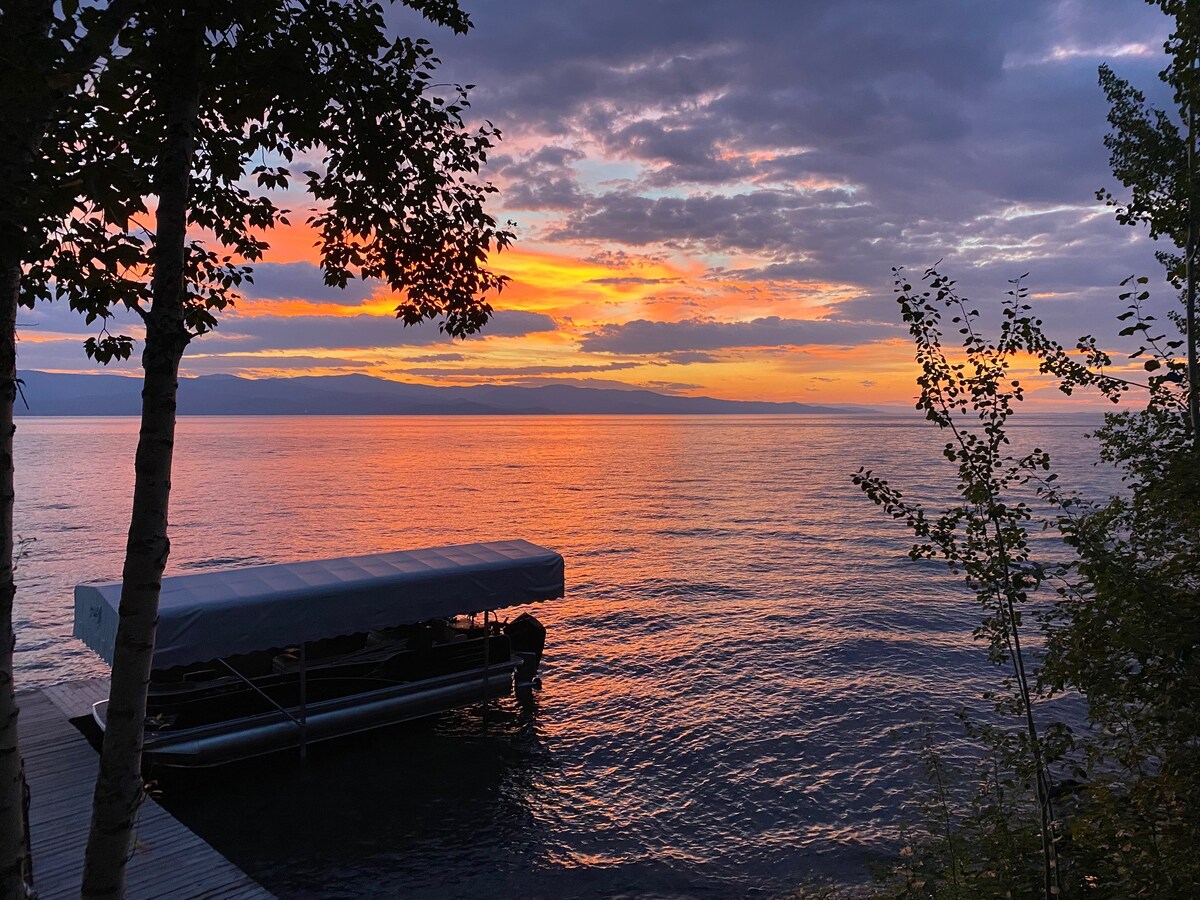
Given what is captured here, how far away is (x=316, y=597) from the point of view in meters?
16.6

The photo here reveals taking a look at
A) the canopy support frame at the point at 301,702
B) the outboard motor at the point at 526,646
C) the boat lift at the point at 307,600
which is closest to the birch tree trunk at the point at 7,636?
the boat lift at the point at 307,600

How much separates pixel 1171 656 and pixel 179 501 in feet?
296

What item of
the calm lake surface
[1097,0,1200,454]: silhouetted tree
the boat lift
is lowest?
the calm lake surface

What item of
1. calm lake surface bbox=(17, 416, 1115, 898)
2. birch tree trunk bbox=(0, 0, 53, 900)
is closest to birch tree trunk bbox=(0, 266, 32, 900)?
birch tree trunk bbox=(0, 0, 53, 900)

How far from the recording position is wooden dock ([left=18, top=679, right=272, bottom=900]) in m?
10.5

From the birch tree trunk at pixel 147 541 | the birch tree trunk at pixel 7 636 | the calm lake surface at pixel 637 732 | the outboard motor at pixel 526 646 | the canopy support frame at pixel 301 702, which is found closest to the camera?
the birch tree trunk at pixel 7 636

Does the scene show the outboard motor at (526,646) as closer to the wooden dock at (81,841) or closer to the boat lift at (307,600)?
the boat lift at (307,600)

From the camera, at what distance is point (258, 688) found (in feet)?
56.0

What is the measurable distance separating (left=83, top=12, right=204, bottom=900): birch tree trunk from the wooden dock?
12.8 feet

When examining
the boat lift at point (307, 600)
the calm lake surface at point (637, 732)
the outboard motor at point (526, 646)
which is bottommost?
the calm lake surface at point (637, 732)

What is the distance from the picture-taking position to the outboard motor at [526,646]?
22672 mm

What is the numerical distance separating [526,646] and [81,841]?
1292 cm

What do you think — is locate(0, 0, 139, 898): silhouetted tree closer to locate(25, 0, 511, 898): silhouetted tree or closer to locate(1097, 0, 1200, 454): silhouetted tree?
locate(25, 0, 511, 898): silhouetted tree

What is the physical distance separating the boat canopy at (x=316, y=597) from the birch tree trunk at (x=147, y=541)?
37.4 ft
